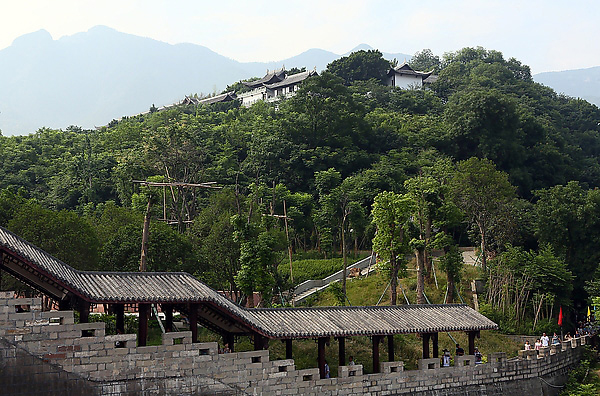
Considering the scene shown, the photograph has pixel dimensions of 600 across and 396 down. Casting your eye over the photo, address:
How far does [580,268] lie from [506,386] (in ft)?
39.1

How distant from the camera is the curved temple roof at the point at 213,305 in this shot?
12091 millimetres

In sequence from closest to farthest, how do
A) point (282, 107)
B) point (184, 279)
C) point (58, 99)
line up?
point (184, 279)
point (282, 107)
point (58, 99)

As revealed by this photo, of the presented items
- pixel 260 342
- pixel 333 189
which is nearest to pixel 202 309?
pixel 260 342

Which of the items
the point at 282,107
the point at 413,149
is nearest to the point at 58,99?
the point at 282,107

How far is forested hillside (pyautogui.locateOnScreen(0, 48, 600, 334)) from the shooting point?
2283 centimetres

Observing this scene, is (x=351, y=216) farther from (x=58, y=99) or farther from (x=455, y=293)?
(x=58, y=99)

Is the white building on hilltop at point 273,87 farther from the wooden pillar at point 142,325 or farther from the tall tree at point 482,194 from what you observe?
the wooden pillar at point 142,325

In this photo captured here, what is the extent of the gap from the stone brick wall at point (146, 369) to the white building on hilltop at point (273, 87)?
45.7 metres

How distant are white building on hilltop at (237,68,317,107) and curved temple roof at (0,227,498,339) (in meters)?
44.0

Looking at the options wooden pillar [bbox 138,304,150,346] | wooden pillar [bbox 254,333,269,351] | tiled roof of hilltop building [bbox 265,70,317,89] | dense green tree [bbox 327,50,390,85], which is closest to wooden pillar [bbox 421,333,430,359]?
wooden pillar [bbox 254,333,269,351]

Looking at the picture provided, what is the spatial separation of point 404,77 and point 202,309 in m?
53.2

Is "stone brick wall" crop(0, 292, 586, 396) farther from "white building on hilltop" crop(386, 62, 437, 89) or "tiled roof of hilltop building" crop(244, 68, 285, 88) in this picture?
"tiled roof of hilltop building" crop(244, 68, 285, 88)

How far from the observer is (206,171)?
37.9 m

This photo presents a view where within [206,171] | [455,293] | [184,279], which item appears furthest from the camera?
[206,171]
